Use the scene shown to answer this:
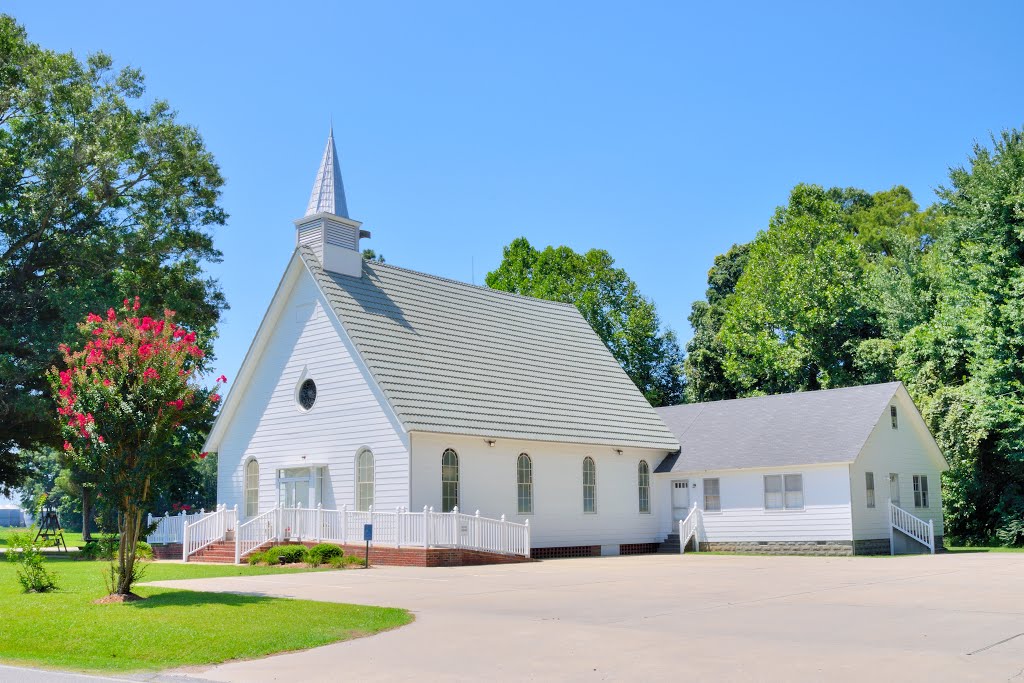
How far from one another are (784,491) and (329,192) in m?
17.9

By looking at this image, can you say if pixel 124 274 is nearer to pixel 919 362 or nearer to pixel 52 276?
pixel 52 276

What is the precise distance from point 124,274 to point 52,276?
10.0ft

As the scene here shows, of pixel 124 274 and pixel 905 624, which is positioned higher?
pixel 124 274

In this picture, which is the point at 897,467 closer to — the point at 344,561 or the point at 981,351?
the point at 981,351

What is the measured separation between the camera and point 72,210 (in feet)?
115

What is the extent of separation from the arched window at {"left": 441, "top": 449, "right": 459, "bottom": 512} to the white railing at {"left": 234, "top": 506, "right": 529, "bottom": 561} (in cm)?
112

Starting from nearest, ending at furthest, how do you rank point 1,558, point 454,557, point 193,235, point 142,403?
1. point 142,403
2. point 454,557
3. point 1,558
4. point 193,235

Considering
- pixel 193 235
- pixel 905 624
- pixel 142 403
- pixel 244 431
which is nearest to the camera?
pixel 905 624

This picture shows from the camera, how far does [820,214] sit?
58.1m

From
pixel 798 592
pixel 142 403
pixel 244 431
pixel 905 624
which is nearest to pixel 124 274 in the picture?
pixel 244 431

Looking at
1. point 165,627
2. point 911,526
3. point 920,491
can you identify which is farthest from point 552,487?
point 165,627

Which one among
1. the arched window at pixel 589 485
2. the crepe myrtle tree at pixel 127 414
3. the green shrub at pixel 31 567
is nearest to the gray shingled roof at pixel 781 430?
the arched window at pixel 589 485

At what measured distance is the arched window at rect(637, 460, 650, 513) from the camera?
113 ft

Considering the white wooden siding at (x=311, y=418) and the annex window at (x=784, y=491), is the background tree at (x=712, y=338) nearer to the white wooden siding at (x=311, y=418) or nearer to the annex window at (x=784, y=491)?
the annex window at (x=784, y=491)
